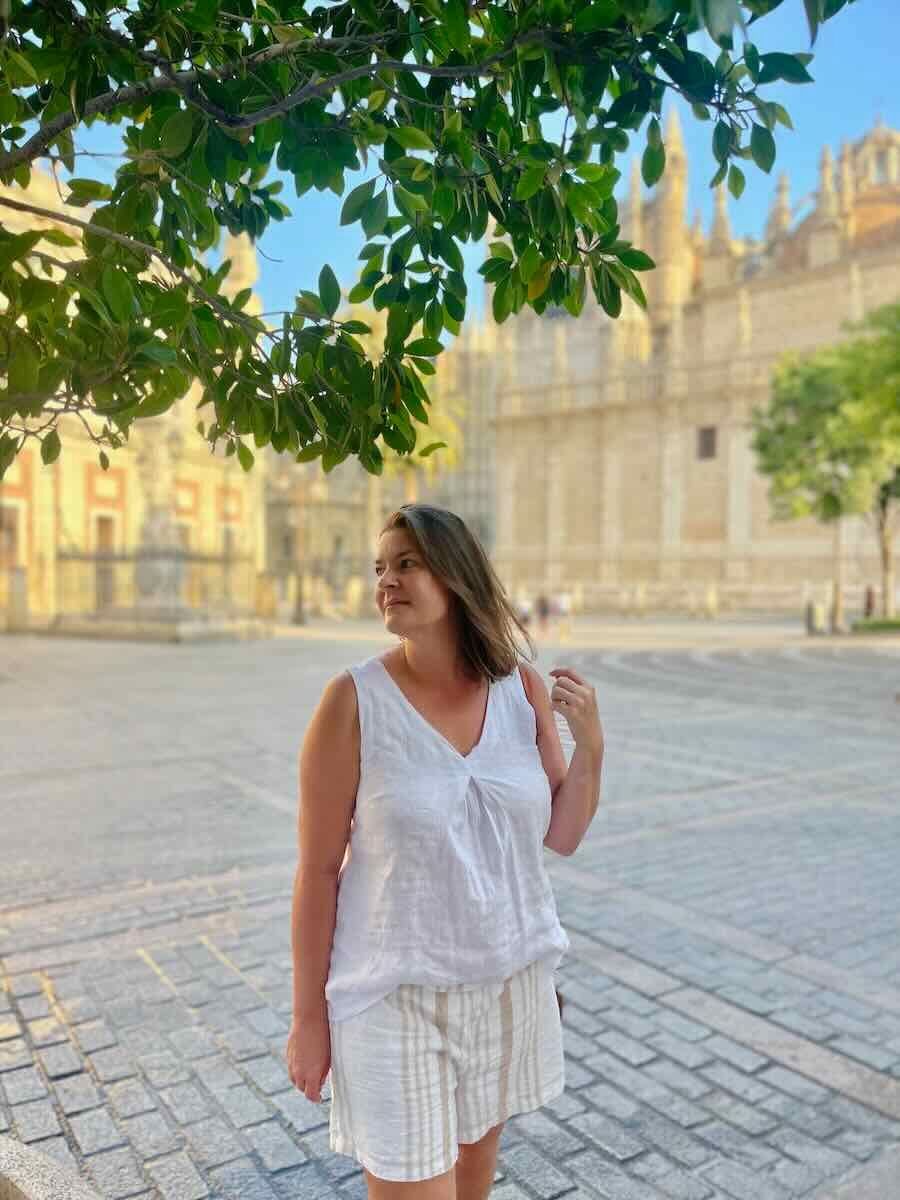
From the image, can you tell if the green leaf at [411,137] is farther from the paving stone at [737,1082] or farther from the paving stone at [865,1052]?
the paving stone at [865,1052]

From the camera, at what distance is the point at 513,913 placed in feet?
6.52

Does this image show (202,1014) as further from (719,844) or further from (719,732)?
(719,732)

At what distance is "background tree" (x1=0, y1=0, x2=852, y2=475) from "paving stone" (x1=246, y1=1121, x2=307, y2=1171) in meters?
2.03

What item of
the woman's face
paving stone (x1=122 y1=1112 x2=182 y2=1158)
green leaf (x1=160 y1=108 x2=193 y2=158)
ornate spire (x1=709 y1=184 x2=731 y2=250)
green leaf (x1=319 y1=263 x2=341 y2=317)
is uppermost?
ornate spire (x1=709 y1=184 x2=731 y2=250)

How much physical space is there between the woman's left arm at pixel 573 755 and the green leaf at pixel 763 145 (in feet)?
3.52

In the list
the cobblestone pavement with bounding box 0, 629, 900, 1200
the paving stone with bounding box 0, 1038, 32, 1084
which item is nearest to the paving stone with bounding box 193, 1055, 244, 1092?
the cobblestone pavement with bounding box 0, 629, 900, 1200

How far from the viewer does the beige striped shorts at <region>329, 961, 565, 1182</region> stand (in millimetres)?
1837

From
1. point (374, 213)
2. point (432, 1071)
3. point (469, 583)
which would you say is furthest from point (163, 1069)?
point (374, 213)

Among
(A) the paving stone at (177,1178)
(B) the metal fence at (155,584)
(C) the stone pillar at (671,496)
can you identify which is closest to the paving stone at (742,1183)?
(A) the paving stone at (177,1178)

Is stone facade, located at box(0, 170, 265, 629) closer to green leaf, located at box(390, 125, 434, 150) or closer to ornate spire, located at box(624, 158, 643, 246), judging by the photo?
green leaf, located at box(390, 125, 434, 150)

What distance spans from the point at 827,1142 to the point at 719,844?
3.23 meters

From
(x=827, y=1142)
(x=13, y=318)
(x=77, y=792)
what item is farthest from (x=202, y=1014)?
(x=77, y=792)

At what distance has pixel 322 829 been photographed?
191cm

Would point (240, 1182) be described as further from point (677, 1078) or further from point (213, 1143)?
point (677, 1078)
